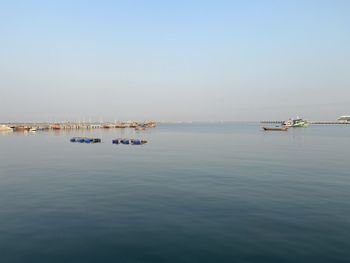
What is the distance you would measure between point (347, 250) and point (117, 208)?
16.9 m

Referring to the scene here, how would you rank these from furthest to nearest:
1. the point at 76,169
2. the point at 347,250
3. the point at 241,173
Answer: the point at 76,169 < the point at 241,173 < the point at 347,250

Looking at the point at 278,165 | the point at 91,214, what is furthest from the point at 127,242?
the point at 278,165

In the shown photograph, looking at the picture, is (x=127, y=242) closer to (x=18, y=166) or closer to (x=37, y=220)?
(x=37, y=220)

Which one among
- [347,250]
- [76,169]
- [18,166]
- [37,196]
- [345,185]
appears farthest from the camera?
[18,166]

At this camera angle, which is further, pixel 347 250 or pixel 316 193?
pixel 316 193

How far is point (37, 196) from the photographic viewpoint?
3005 cm

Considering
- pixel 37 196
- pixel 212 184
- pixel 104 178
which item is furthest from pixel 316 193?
pixel 37 196

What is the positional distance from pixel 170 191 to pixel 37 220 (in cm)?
1344

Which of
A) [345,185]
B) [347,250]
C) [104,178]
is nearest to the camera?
[347,250]

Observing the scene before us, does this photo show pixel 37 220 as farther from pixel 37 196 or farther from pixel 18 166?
pixel 18 166

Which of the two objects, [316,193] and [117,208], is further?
[316,193]

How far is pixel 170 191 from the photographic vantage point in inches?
1248

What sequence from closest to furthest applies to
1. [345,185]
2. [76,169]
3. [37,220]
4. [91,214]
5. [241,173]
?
[37,220]
[91,214]
[345,185]
[241,173]
[76,169]

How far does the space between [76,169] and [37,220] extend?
25.6 meters
